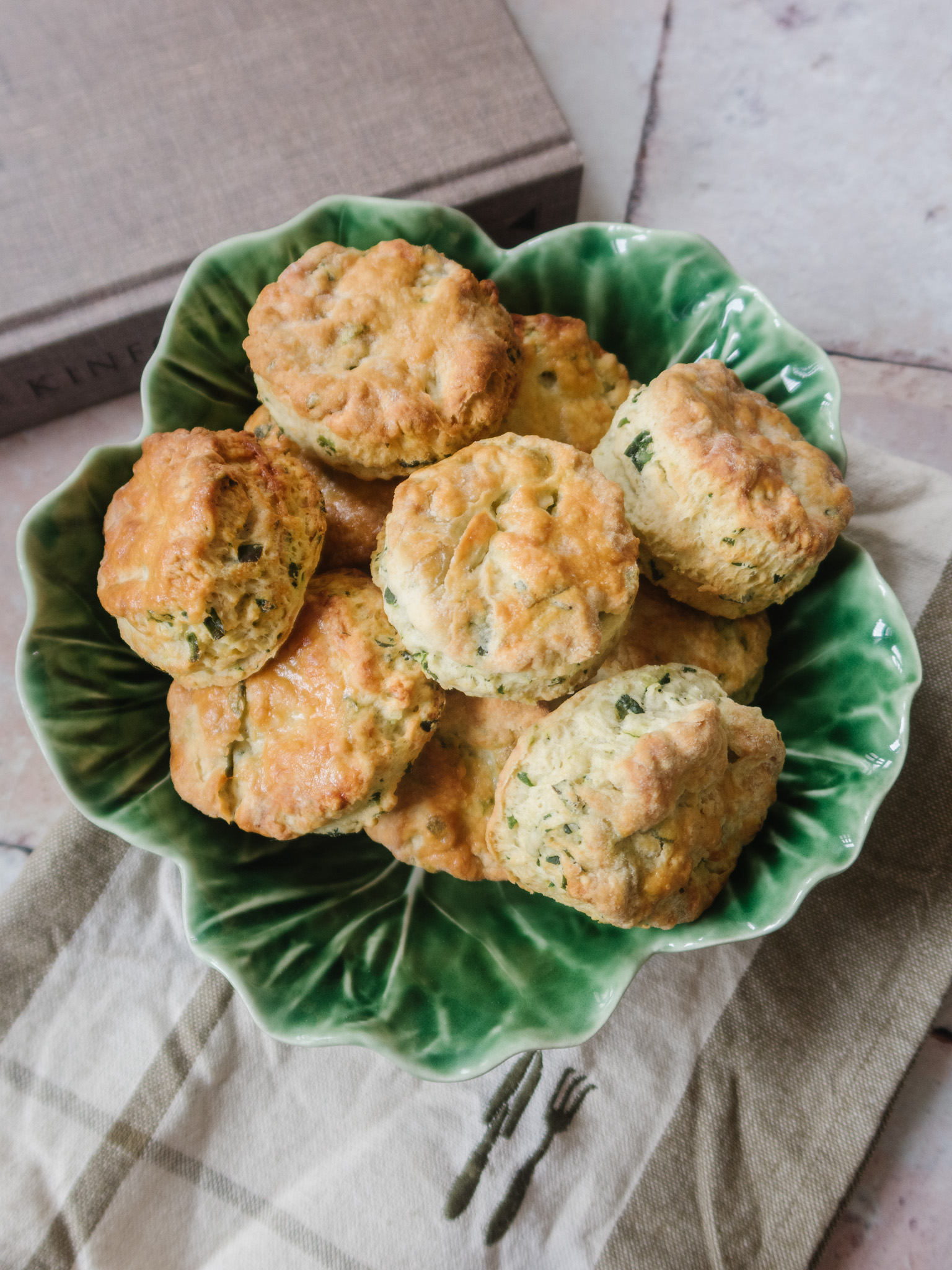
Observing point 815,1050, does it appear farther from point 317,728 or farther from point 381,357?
point 381,357

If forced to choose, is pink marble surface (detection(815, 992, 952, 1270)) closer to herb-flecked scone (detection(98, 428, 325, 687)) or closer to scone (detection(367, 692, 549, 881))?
scone (detection(367, 692, 549, 881))

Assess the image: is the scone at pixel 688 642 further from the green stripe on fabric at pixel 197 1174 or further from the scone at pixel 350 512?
the green stripe on fabric at pixel 197 1174

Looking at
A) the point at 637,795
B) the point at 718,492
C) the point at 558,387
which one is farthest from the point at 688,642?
the point at 558,387

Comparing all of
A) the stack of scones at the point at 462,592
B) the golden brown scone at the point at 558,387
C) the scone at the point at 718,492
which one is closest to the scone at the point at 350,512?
the stack of scones at the point at 462,592

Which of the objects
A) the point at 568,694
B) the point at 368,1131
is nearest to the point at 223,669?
the point at 568,694

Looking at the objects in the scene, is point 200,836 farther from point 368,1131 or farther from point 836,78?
point 836,78

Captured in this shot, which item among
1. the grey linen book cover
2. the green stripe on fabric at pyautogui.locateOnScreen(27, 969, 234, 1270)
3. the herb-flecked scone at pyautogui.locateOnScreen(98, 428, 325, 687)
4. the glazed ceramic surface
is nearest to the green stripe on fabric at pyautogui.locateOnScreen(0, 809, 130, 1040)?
the green stripe on fabric at pyautogui.locateOnScreen(27, 969, 234, 1270)
